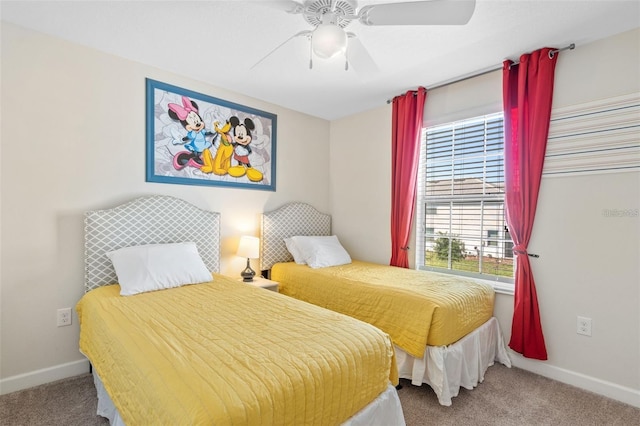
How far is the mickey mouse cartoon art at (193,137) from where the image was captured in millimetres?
2748

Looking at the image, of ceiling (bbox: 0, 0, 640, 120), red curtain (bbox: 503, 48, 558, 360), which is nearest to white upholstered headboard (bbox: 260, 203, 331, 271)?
ceiling (bbox: 0, 0, 640, 120)

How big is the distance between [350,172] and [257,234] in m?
1.39

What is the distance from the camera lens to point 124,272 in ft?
7.02

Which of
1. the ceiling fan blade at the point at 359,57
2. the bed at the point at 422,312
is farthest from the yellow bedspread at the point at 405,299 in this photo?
the ceiling fan blade at the point at 359,57

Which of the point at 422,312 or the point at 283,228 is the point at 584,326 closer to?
the point at 422,312

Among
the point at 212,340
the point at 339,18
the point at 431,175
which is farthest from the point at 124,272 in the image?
the point at 431,175

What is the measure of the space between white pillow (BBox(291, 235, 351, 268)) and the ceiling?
1.62m

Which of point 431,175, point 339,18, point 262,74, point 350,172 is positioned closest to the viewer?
point 339,18

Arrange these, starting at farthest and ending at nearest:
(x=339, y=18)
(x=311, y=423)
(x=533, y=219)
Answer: (x=533, y=219), (x=339, y=18), (x=311, y=423)

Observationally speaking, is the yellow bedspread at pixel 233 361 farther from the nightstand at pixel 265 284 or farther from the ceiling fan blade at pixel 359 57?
the ceiling fan blade at pixel 359 57

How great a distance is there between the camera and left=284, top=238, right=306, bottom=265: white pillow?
10.7 feet

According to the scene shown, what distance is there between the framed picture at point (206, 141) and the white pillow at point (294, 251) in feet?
2.05

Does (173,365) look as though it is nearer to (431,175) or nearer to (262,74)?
(262,74)

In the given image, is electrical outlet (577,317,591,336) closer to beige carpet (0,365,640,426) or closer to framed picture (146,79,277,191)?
beige carpet (0,365,640,426)
